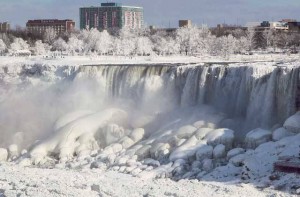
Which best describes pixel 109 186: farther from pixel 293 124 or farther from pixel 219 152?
pixel 293 124

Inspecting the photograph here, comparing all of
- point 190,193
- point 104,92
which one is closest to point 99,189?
point 190,193

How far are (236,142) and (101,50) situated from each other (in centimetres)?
4331

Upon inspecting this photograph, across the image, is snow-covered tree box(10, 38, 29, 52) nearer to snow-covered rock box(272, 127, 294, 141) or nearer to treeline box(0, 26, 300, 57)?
treeline box(0, 26, 300, 57)

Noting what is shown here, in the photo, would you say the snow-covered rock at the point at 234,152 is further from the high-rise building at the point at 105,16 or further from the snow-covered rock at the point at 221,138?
the high-rise building at the point at 105,16

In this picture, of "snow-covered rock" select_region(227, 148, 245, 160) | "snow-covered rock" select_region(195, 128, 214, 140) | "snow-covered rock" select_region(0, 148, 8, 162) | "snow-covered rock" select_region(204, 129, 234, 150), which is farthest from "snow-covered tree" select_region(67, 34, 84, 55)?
"snow-covered rock" select_region(227, 148, 245, 160)

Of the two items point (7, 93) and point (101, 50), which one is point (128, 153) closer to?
point (7, 93)

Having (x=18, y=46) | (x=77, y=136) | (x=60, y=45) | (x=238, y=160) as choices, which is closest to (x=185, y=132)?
(x=238, y=160)

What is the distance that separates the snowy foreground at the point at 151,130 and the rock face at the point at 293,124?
0.13 ft

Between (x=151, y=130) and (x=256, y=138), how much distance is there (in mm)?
6684

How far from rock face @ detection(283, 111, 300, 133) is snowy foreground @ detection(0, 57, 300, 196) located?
0.13 ft

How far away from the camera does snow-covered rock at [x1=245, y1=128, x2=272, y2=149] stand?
2395cm

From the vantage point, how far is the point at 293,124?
2381cm

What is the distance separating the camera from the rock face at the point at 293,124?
2367 cm

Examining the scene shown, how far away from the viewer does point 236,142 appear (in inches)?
990
